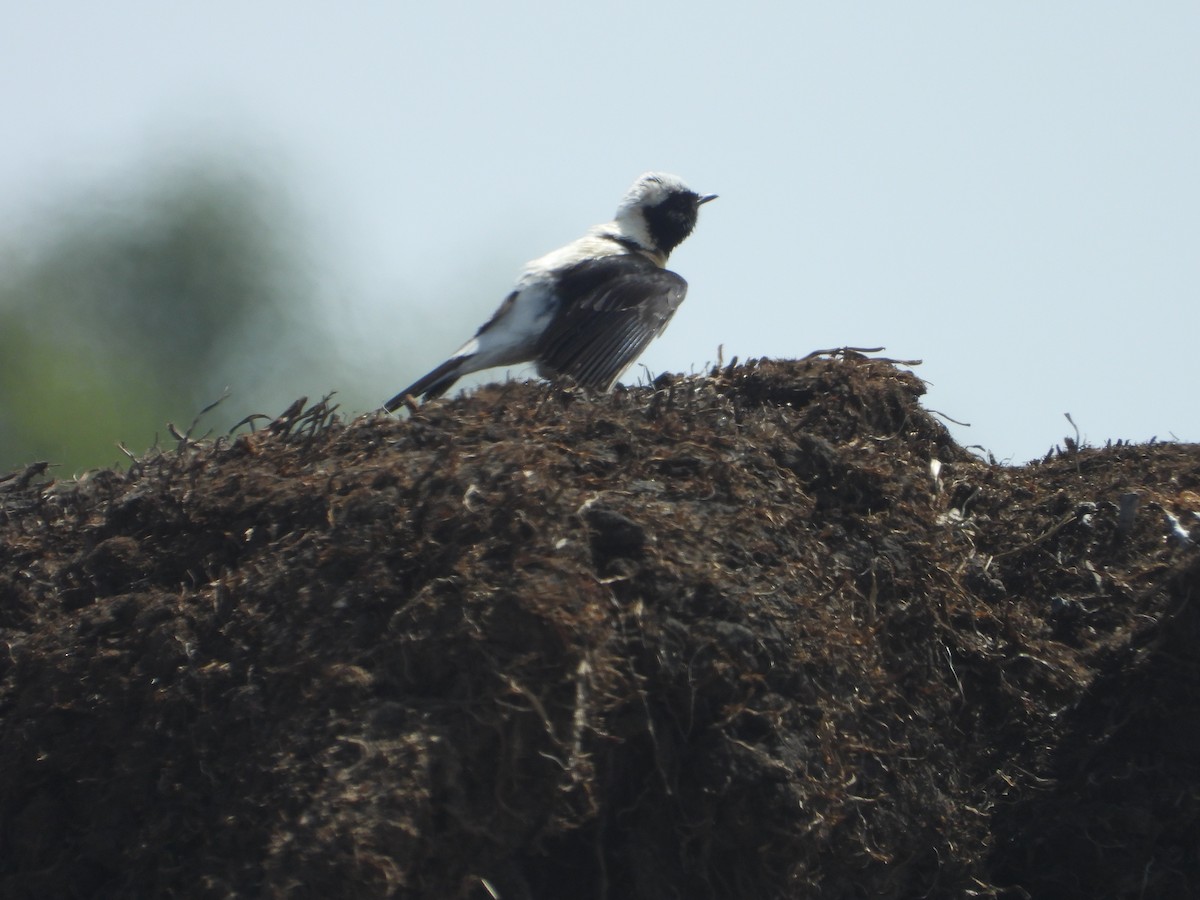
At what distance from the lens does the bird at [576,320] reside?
7.00 m

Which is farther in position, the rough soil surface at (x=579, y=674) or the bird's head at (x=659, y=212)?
the bird's head at (x=659, y=212)

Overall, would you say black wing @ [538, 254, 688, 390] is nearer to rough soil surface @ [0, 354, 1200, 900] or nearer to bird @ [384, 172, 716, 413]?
bird @ [384, 172, 716, 413]

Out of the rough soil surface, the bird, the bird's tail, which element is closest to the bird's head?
the bird

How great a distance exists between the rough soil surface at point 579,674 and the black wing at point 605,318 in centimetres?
243

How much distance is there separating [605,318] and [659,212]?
185 centimetres

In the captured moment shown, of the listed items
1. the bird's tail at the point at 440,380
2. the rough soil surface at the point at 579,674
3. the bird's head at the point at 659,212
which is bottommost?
the rough soil surface at the point at 579,674

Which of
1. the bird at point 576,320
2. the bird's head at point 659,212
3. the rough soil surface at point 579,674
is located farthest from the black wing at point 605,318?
the rough soil surface at point 579,674

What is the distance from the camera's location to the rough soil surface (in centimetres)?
326

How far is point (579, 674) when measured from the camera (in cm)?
328

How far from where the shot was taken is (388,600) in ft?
11.5

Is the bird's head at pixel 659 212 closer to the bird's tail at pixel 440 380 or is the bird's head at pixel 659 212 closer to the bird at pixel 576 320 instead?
the bird at pixel 576 320

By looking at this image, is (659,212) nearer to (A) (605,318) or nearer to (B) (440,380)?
(A) (605,318)

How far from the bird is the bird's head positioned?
79 cm

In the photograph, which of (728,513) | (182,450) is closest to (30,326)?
(182,450)
